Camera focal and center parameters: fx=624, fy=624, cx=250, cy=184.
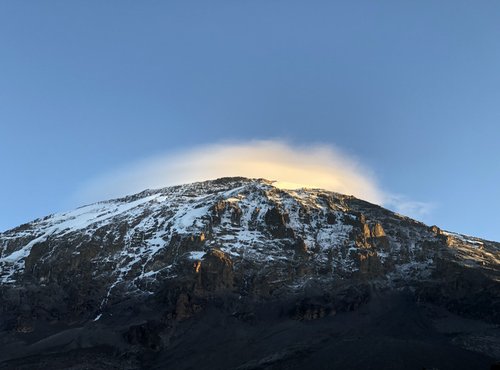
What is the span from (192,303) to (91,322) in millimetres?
25108

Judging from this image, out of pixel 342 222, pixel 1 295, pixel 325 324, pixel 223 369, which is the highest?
pixel 342 222

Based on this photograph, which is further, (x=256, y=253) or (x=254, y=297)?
(x=256, y=253)

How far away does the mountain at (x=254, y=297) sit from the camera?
12850 centimetres

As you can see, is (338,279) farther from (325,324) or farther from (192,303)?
(192,303)

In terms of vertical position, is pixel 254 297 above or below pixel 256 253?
below

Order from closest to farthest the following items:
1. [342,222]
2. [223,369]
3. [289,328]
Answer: [223,369] < [289,328] < [342,222]

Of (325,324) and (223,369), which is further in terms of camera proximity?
(325,324)

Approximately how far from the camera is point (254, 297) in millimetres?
161500

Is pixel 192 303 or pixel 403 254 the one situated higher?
pixel 403 254

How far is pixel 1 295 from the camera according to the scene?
171 metres

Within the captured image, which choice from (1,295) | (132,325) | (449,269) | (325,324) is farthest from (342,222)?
(1,295)

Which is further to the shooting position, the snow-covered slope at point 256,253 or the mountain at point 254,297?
the snow-covered slope at point 256,253

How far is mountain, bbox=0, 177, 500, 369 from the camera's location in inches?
5059

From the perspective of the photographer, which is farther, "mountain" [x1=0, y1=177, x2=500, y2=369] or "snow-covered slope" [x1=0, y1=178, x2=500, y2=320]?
"snow-covered slope" [x1=0, y1=178, x2=500, y2=320]
